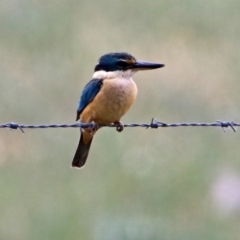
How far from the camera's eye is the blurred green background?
7.62m

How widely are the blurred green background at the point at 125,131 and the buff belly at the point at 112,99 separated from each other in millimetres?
1760

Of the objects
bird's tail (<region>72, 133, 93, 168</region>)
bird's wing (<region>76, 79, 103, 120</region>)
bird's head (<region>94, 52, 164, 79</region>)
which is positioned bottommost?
bird's tail (<region>72, 133, 93, 168</region>)

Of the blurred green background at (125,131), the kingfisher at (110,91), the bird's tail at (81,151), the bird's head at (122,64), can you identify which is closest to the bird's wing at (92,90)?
the kingfisher at (110,91)

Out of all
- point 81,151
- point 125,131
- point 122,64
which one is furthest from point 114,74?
point 125,131

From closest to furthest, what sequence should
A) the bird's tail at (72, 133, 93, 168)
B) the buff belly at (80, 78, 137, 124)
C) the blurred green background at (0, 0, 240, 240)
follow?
the buff belly at (80, 78, 137, 124) → the bird's tail at (72, 133, 93, 168) → the blurred green background at (0, 0, 240, 240)

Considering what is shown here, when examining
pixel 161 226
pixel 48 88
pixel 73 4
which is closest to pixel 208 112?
pixel 48 88

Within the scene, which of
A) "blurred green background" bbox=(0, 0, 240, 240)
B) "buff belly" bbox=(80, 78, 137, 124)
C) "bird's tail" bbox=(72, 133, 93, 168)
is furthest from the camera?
"blurred green background" bbox=(0, 0, 240, 240)

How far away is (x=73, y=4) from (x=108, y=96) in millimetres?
7324

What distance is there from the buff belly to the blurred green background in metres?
1.76

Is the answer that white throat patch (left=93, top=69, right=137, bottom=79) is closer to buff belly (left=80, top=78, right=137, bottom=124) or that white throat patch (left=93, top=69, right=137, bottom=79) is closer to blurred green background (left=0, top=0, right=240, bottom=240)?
buff belly (left=80, top=78, right=137, bottom=124)

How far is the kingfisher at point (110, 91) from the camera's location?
5.45 m

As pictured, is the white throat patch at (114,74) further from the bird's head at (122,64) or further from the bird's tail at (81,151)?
Result: the bird's tail at (81,151)

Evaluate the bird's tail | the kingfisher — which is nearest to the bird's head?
the kingfisher

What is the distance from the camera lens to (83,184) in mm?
8039
